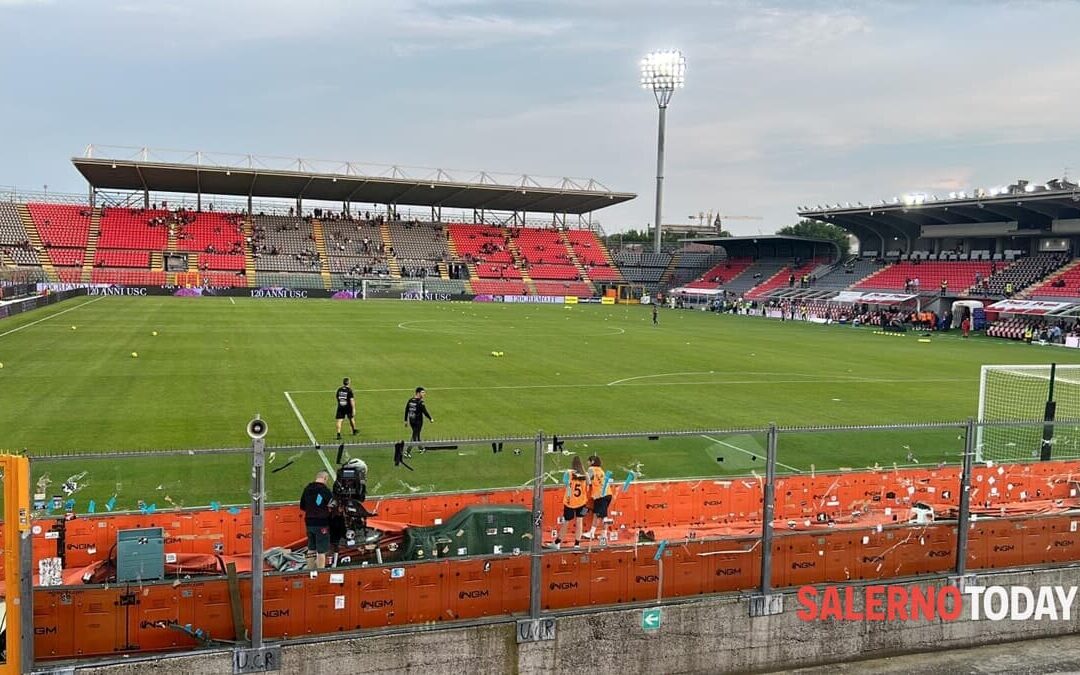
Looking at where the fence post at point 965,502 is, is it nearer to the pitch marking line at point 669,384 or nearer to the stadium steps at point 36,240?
the pitch marking line at point 669,384

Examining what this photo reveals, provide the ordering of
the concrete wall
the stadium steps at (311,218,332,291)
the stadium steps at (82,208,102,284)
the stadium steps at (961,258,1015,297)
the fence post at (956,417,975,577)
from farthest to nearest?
the stadium steps at (311,218,332,291) < the stadium steps at (82,208,102,284) < the stadium steps at (961,258,1015,297) < the fence post at (956,417,975,577) < the concrete wall

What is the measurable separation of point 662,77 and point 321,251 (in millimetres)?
45103

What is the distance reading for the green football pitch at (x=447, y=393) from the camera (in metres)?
13.3

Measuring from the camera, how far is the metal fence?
25.6 feet

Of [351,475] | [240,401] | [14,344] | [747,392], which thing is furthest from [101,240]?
[351,475]

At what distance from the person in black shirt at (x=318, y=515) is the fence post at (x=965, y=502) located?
296 inches

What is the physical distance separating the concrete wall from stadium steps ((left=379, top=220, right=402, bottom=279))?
8353cm

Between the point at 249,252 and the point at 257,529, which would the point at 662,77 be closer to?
the point at 249,252

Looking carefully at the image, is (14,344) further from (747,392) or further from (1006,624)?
(1006,624)

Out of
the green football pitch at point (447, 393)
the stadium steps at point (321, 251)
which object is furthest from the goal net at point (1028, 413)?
the stadium steps at point (321, 251)

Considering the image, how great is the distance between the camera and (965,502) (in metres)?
9.97

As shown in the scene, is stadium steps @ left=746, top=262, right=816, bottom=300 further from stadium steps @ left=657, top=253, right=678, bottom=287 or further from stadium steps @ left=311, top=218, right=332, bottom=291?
stadium steps @ left=311, top=218, right=332, bottom=291

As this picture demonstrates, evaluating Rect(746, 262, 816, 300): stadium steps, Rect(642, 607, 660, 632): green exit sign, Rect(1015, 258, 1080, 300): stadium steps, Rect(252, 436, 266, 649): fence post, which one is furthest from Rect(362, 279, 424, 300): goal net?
Rect(252, 436, 266, 649): fence post

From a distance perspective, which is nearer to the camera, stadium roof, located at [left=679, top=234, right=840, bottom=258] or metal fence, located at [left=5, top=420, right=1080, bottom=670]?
metal fence, located at [left=5, top=420, right=1080, bottom=670]
